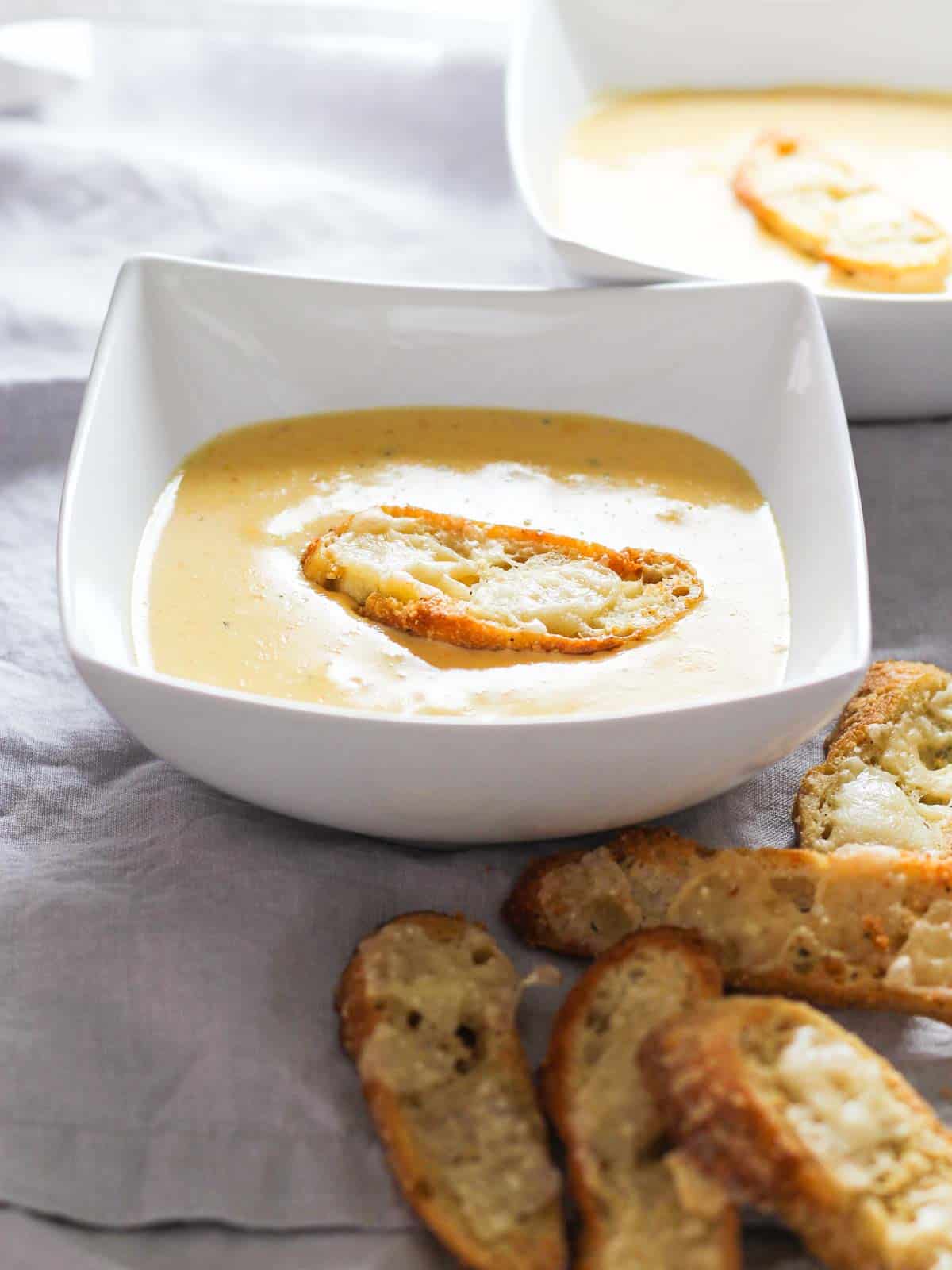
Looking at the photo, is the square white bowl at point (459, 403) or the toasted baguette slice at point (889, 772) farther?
the toasted baguette slice at point (889, 772)

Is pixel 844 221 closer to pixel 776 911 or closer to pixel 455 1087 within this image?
pixel 776 911

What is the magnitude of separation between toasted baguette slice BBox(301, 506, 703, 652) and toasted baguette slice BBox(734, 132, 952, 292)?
835 millimetres

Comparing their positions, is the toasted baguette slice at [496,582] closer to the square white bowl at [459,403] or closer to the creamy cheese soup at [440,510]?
the creamy cheese soup at [440,510]

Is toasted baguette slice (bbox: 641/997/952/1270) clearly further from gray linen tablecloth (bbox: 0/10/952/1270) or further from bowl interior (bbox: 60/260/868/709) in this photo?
bowl interior (bbox: 60/260/868/709)

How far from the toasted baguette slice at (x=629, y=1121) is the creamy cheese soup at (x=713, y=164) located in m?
Result: 1.34

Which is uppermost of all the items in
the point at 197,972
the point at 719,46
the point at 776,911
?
the point at 719,46

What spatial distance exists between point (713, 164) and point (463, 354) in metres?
0.94

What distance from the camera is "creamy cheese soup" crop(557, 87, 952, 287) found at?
2822 millimetres

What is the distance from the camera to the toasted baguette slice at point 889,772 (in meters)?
1.96

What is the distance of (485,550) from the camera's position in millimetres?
2174

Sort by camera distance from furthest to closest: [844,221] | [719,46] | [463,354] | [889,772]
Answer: [719,46] → [844,221] → [463,354] → [889,772]

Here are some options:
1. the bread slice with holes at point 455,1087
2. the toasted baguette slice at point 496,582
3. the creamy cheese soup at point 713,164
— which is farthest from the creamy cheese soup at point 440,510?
the creamy cheese soup at point 713,164

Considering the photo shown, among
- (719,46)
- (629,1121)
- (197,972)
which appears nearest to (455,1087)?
(629,1121)

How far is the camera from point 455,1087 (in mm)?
1638
